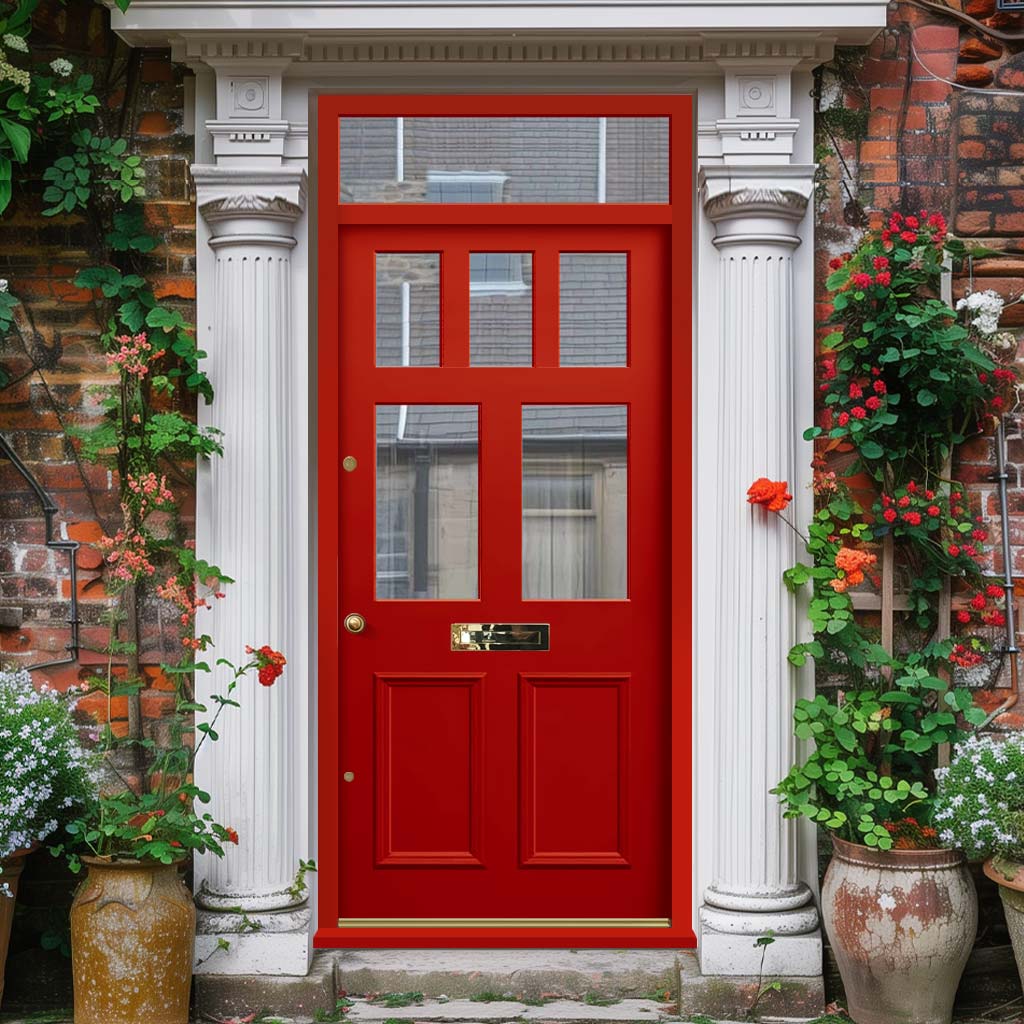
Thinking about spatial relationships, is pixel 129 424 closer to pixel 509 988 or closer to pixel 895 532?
pixel 509 988

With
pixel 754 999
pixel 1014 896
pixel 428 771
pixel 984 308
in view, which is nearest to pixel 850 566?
pixel 984 308

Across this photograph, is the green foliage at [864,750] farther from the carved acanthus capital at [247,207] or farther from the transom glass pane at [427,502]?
the carved acanthus capital at [247,207]

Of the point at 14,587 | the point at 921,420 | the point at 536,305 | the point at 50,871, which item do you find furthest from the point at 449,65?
the point at 50,871

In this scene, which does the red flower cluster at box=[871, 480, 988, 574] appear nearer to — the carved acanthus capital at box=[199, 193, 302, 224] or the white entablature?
the white entablature

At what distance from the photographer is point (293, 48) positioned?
13.4 feet

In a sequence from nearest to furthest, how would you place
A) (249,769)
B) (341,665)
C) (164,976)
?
(164,976), (249,769), (341,665)

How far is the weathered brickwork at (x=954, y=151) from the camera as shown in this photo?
419 centimetres

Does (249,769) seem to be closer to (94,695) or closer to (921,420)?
(94,695)

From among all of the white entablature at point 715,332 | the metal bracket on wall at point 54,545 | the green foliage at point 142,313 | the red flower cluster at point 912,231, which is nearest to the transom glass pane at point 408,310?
the white entablature at point 715,332

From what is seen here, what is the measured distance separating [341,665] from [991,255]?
254cm

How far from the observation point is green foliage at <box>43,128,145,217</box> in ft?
13.4

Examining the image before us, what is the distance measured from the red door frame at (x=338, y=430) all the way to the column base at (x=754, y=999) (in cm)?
27

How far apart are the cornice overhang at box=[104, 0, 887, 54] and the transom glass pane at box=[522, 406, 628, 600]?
1.21 meters

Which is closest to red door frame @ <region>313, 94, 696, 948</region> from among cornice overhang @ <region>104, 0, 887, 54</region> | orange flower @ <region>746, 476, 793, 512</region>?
cornice overhang @ <region>104, 0, 887, 54</region>
